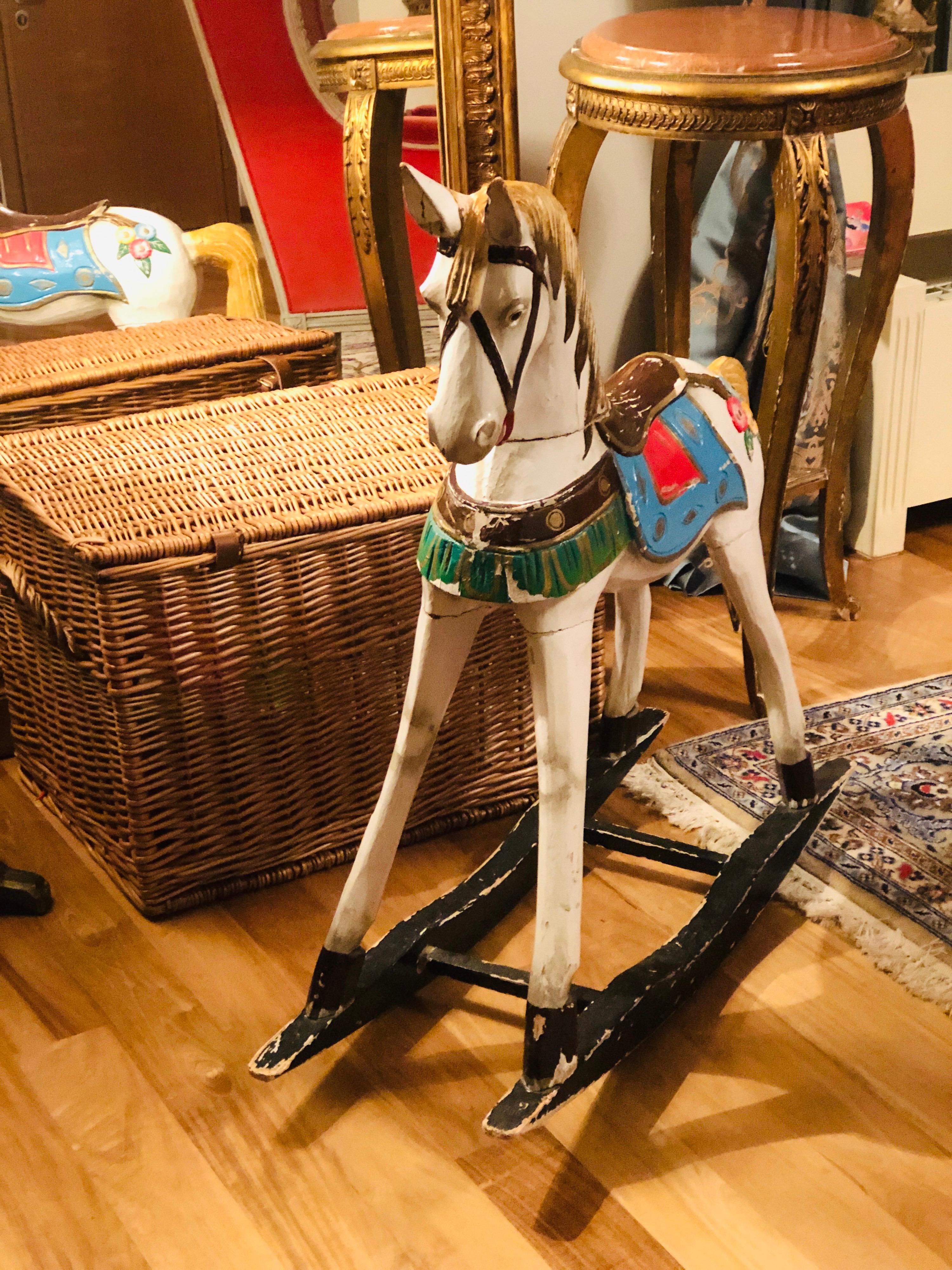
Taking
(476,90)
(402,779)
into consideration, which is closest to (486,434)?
(402,779)

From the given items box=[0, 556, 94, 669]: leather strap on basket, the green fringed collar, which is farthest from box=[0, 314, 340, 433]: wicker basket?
the green fringed collar

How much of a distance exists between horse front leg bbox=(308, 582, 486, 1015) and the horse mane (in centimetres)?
23

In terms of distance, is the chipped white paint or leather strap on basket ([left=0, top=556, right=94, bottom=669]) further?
leather strap on basket ([left=0, top=556, right=94, bottom=669])

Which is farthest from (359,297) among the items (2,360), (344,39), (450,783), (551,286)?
(551,286)

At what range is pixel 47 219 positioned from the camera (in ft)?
6.09

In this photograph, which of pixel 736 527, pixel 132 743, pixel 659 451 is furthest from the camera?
pixel 132 743

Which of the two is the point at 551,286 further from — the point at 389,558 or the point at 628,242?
the point at 628,242

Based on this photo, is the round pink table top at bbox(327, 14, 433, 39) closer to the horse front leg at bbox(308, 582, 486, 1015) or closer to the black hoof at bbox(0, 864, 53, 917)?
the horse front leg at bbox(308, 582, 486, 1015)

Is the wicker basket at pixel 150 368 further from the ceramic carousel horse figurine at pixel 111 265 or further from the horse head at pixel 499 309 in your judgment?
the horse head at pixel 499 309

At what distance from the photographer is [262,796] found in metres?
1.49

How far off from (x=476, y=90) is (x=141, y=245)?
517mm

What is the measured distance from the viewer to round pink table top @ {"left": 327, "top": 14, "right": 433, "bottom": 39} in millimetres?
1734

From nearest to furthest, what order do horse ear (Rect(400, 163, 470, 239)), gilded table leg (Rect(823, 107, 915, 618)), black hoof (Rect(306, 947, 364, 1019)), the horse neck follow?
horse ear (Rect(400, 163, 470, 239))
the horse neck
black hoof (Rect(306, 947, 364, 1019))
gilded table leg (Rect(823, 107, 915, 618))

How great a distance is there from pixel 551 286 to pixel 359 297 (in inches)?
41.1
